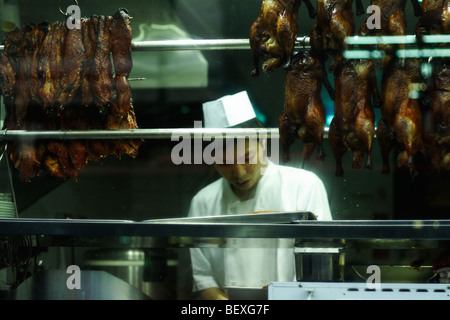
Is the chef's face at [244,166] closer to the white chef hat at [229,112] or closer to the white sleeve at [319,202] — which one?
the white chef hat at [229,112]

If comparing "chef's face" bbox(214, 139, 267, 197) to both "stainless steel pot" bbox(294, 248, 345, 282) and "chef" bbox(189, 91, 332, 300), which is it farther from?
"stainless steel pot" bbox(294, 248, 345, 282)

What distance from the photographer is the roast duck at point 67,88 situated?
Result: 3023 mm

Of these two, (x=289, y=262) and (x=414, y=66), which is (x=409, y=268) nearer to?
(x=289, y=262)

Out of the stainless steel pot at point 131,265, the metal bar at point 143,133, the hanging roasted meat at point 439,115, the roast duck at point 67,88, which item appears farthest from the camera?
the stainless steel pot at point 131,265

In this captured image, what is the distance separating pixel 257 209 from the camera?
3402mm

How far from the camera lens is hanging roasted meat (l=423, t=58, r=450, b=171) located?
8.30 feet

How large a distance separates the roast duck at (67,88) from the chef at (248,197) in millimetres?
634

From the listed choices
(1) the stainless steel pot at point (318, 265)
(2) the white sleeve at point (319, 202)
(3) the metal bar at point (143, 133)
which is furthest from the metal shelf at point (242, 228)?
(2) the white sleeve at point (319, 202)

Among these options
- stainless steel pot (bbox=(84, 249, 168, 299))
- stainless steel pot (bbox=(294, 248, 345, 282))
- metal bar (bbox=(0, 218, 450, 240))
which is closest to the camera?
metal bar (bbox=(0, 218, 450, 240))

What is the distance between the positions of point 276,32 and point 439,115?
2.71 ft

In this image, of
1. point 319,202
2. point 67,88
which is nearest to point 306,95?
point 319,202

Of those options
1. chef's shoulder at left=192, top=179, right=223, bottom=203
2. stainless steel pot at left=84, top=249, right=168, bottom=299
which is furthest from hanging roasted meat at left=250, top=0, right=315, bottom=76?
stainless steel pot at left=84, top=249, right=168, bottom=299

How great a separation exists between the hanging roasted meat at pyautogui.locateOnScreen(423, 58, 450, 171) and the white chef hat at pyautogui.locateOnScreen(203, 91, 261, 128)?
1154 mm

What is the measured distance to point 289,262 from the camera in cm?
322
